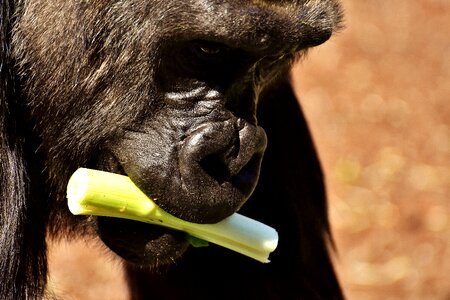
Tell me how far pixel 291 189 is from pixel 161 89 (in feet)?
3.17

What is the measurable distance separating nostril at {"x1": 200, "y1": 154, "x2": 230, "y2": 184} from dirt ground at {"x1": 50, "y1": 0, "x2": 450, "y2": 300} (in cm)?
205

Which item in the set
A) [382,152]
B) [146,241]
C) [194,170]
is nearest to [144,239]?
[146,241]

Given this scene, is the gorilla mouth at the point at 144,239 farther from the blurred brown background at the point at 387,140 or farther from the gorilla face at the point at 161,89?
the blurred brown background at the point at 387,140

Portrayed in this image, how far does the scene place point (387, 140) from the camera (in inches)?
254

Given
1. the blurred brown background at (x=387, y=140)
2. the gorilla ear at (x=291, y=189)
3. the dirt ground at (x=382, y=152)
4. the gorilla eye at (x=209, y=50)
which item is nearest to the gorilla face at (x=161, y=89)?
the gorilla eye at (x=209, y=50)

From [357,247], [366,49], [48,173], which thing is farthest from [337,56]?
[48,173]

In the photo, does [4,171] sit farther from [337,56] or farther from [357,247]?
[337,56]

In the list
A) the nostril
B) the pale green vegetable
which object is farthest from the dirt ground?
the nostril

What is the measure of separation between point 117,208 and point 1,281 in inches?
16.6

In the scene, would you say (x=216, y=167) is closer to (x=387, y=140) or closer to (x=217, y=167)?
(x=217, y=167)

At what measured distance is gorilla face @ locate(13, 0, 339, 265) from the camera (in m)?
3.00

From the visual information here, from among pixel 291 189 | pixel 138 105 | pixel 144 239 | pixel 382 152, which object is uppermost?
pixel 382 152

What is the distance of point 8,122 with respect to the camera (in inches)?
125

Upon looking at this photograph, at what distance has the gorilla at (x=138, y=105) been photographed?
9.87ft
